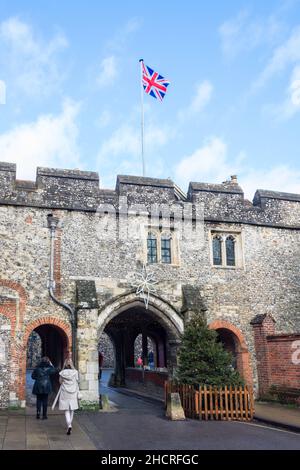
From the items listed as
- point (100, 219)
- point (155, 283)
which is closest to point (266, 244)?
point (155, 283)

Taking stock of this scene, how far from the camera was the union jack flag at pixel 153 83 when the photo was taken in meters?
18.3

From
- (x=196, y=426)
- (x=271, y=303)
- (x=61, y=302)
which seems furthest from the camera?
(x=271, y=303)

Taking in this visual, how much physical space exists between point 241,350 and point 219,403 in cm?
439

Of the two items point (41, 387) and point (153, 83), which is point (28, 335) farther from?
point (153, 83)

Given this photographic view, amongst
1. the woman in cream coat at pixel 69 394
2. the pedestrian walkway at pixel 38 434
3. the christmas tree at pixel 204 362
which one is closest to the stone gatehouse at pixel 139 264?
the pedestrian walkway at pixel 38 434

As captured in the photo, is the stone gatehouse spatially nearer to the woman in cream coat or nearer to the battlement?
the battlement

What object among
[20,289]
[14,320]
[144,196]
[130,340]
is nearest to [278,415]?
[14,320]

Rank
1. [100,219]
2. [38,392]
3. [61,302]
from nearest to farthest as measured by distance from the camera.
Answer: [38,392] < [61,302] < [100,219]

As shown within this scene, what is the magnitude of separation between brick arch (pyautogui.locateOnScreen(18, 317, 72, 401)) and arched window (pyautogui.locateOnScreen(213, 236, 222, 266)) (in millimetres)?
5872

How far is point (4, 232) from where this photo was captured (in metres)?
14.9

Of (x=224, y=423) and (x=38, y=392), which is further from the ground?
(x=38, y=392)

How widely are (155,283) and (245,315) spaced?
3566 millimetres

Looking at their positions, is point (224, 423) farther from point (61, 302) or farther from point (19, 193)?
point (19, 193)

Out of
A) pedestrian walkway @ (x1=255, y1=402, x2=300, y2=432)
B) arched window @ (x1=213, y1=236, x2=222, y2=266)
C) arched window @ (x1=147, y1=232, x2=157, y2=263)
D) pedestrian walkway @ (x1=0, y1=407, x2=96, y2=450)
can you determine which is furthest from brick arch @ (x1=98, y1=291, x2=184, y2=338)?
pedestrian walkway @ (x1=0, y1=407, x2=96, y2=450)
